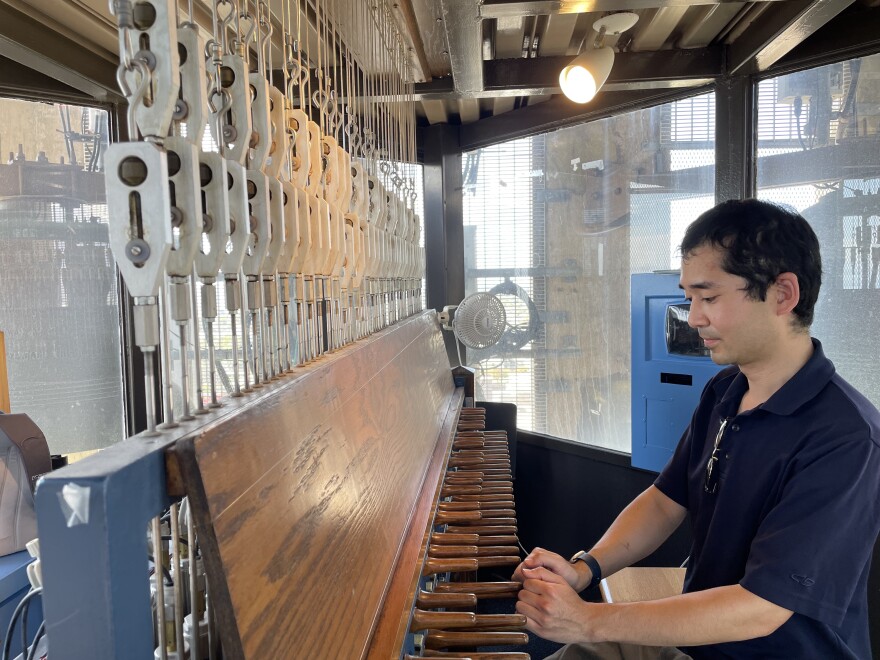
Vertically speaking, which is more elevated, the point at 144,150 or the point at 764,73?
the point at 764,73

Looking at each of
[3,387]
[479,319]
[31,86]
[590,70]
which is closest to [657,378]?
[479,319]

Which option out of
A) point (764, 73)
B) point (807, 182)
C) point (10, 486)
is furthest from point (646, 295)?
point (10, 486)

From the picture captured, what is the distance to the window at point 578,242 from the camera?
374 centimetres

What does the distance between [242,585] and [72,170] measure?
10.8 feet

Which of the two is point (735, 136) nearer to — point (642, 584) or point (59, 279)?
point (642, 584)

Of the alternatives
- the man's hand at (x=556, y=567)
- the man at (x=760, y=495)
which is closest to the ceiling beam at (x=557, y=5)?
the man at (x=760, y=495)

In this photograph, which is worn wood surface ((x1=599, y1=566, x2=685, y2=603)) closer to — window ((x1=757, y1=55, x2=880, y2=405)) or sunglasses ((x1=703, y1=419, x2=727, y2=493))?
sunglasses ((x1=703, y1=419, x2=727, y2=493))

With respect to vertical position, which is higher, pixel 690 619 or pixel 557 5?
pixel 557 5

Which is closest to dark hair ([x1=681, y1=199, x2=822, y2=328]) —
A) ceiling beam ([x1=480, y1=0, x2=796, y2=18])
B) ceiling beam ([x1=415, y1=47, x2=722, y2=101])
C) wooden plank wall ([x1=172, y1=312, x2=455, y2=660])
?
wooden plank wall ([x1=172, y1=312, x2=455, y2=660])

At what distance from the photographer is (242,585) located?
801mm

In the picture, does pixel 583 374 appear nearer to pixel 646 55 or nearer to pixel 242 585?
pixel 646 55

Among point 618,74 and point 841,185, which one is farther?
point 618,74

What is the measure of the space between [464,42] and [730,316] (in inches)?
65.5

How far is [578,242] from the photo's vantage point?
4227mm
